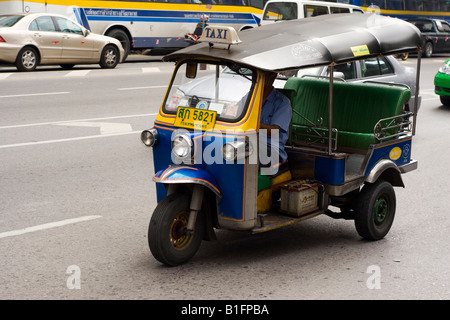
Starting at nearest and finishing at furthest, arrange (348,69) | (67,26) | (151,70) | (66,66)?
1. (348,69)
2. (67,26)
3. (151,70)
4. (66,66)

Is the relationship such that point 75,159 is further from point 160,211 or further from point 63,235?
point 160,211

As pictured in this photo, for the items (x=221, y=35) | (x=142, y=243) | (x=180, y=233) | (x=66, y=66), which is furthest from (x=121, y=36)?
(x=180, y=233)

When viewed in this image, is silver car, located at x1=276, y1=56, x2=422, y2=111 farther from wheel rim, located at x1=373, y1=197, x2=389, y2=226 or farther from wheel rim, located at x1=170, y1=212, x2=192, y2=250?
wheel rim, located at x1=170, y1=212, x2=192, y2=250

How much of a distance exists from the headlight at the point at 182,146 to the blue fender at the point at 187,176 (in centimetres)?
11

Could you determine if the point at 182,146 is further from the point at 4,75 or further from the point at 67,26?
the point at 67,26

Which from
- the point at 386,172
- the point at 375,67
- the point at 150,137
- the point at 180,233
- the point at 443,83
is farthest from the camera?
the point at 443,83

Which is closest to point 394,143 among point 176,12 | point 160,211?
point 160,211

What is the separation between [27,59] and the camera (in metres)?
18.8

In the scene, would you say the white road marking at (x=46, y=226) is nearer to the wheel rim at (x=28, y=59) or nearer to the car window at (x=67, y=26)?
the wheel rim at (x=28, y=59)

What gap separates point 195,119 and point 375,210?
189 centimetres

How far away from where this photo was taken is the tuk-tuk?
5.36m

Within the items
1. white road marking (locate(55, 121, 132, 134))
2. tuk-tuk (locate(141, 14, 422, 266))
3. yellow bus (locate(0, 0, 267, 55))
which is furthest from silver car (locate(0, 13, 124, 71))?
tuk-tuk (locate(141, 14, 422, 266))

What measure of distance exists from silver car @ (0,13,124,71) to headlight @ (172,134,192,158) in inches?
549

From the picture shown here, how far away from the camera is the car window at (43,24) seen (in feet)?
61.8
